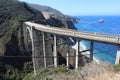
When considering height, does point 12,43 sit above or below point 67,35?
below

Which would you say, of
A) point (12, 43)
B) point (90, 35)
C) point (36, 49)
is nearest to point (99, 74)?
point (90, 35)

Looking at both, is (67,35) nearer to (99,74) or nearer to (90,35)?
(90,35)

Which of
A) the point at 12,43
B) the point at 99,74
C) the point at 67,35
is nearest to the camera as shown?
the point at 99,74

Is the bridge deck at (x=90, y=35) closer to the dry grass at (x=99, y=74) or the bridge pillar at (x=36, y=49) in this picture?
the bridge pillar at (x=36, y=49)

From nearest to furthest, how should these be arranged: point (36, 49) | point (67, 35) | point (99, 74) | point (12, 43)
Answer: point (99, 74)
point (67, 35)
point (36, 49)
point (12, 43)

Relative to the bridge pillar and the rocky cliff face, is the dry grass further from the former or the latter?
the bridge pillar

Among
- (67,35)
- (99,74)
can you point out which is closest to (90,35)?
(67,35)

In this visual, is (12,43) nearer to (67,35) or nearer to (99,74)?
(67,35)

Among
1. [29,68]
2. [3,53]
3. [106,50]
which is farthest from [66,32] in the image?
[106,50]

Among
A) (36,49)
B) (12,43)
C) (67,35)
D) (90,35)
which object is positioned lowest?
(36,49)

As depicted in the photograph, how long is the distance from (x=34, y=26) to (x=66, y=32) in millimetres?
17646

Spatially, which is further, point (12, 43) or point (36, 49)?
point (12, 43)

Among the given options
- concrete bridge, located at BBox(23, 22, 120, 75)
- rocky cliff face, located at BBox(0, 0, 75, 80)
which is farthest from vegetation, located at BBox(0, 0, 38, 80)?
concrete bridge, located at BBox(23, 22, 120, 75)

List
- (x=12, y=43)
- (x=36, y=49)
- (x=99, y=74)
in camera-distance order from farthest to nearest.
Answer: (x=12, y=43) → (x=36, y=49) → (x=99, y=74)
